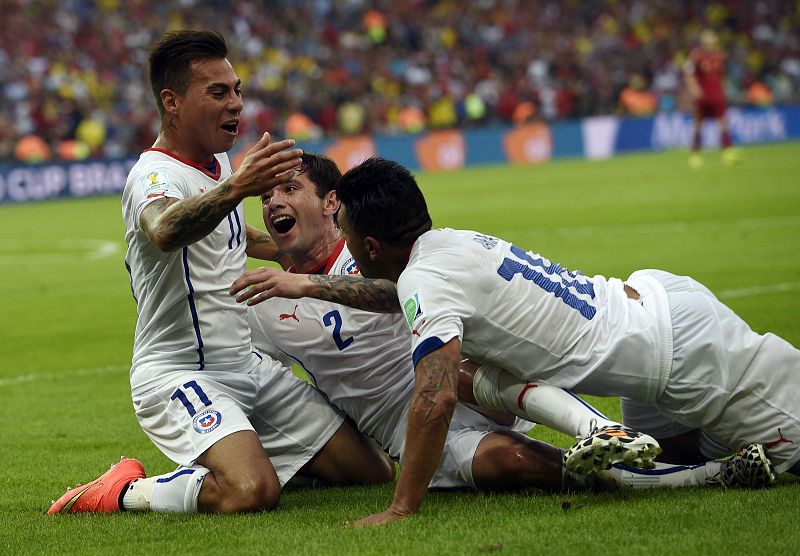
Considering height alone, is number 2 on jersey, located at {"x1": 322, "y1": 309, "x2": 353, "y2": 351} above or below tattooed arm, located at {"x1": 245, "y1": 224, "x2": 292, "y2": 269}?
below

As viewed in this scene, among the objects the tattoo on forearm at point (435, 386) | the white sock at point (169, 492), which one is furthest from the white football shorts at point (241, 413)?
the tattoo on forearm at point (435, 386)

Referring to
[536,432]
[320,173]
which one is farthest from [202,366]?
[536,432]

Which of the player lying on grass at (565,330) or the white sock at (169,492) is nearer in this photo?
the player lying on grass at (565,330)

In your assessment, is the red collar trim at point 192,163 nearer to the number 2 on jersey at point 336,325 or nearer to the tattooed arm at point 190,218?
the tattooed arm at point 190,218

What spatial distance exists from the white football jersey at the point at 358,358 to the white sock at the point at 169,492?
81cm

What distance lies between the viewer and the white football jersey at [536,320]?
4.66 m

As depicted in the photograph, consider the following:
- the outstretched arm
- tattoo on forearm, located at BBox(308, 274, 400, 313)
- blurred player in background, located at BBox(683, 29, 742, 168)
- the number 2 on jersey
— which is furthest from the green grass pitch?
blurred player in background, located at BBox(683, 29, 742, 168)

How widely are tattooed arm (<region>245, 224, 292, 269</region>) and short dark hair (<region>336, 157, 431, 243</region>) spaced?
1357 mm

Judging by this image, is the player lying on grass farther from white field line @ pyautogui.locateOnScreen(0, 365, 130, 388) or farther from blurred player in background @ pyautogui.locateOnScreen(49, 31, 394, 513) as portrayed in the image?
white field line @ pyautogui.locateOnScreen(0, 365, 130, 388)

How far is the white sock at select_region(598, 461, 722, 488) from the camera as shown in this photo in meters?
4.97

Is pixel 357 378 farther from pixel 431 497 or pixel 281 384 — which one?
pixel 431 497

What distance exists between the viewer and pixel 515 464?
501cm

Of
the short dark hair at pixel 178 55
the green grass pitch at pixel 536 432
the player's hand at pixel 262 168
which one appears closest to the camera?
the green grass pitch at pixel 536 432

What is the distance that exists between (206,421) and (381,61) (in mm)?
34678
